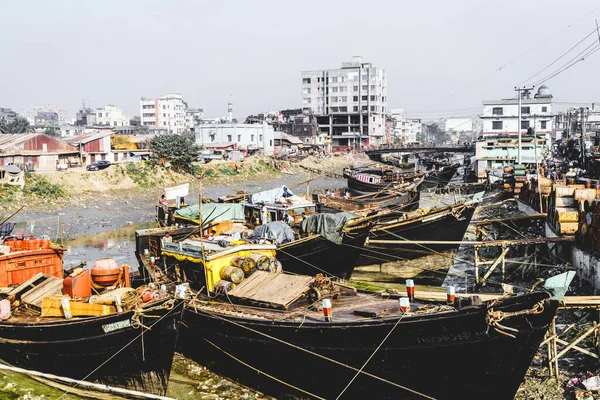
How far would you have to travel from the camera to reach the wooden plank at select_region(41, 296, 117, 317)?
48.6ft

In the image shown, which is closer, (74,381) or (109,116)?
(74,381)

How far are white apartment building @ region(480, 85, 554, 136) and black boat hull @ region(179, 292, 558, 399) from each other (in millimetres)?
78946

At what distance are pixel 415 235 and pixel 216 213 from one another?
29.0 feet

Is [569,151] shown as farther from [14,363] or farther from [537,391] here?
[14,363]

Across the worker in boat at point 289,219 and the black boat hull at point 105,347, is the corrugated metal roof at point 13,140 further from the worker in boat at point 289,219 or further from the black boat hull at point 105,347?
the black boat hull at point 105,347

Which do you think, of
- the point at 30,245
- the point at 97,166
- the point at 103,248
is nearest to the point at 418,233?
the point at 30,245

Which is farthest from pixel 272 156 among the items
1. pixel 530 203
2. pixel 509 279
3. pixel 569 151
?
pixel 509 279

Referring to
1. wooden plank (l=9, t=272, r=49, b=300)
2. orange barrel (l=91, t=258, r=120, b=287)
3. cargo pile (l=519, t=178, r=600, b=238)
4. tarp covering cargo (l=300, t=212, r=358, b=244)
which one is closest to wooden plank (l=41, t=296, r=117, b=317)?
orange barrel (l=91, t=258, r=120, b=287)

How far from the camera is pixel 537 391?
1362 cm

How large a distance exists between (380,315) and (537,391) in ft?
14.1

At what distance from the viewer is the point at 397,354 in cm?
1270

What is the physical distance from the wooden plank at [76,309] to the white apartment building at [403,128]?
13705 cm

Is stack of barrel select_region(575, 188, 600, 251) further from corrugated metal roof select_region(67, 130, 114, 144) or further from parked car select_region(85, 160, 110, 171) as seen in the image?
corrugated metal roof select_region(67, 130, 114, 144)

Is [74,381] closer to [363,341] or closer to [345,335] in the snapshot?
[345,335]
